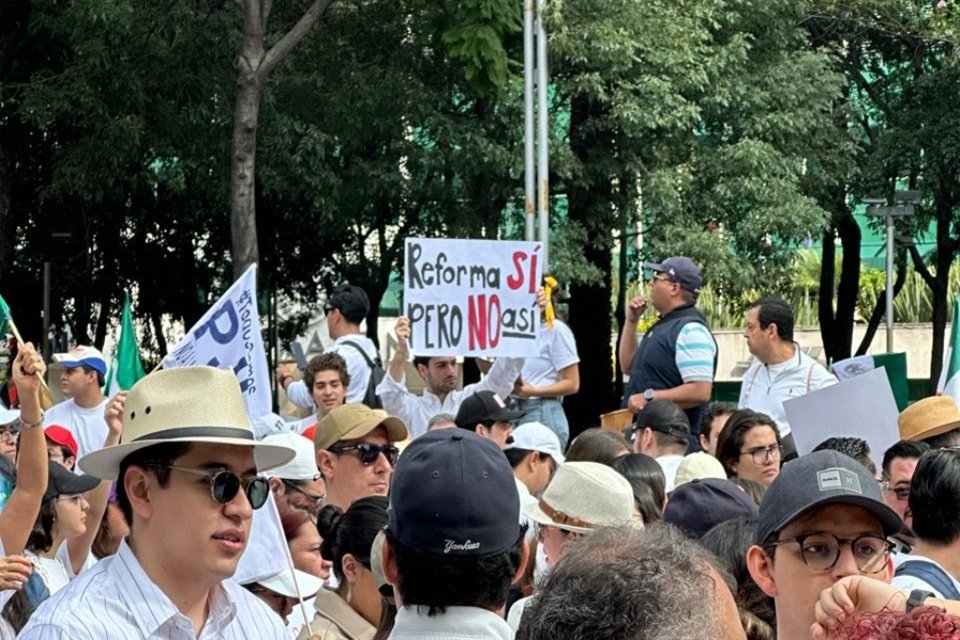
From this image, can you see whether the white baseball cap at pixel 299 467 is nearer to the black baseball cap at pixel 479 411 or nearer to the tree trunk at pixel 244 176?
the black baseball cap at pixel 479 411

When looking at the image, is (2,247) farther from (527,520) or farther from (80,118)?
(527,520)

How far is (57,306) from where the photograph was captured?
94.5 ft

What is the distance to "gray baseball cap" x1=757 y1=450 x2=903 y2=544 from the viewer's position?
160 inches

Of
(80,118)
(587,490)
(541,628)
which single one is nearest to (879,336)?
(80,118)

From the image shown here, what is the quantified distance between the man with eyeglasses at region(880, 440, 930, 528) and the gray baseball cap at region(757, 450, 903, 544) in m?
2.45

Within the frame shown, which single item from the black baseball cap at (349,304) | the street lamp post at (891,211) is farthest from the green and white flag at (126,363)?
the street lamp post at (891,211)

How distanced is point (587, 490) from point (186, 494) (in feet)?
7.16

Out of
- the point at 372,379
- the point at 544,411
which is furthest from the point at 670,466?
the point at 544,411

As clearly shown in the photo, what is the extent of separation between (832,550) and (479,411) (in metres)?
5.21

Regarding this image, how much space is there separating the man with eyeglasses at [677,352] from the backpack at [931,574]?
5.39m

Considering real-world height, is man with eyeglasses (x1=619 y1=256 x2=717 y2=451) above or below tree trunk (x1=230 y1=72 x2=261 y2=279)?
below

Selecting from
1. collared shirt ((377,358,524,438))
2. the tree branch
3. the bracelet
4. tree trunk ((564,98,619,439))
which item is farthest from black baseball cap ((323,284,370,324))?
tree trunk ((564,98,619,439))

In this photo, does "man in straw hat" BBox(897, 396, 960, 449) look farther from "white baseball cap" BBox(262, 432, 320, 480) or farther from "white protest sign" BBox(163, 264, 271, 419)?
"white protest sign" BBox(163, 264, 271, 419)

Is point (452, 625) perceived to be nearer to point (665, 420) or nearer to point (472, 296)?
point (665, 420)
